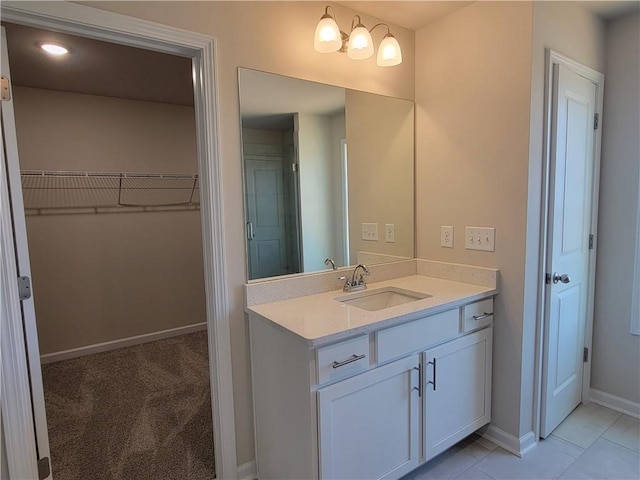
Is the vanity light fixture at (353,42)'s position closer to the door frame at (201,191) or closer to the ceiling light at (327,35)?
the ceiling light at (327,35)

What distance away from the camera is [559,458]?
192 centimetres

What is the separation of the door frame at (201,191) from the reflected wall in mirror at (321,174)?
157 mm

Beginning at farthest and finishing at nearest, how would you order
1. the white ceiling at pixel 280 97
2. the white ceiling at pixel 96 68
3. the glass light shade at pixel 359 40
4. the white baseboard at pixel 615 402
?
1. the white baseboard at pixel 615 402
2. the white ceiling at pixel 96 68
3. the glass light shade at pixel 359 40
4. the white ceiling at pixel 280 97

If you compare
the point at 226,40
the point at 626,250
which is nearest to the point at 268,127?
the point at 226,40

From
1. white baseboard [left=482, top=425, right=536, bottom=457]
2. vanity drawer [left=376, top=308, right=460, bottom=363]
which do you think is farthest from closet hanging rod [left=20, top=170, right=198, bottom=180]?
white baseboard [left=482, top=425, right=536, bottom=457]

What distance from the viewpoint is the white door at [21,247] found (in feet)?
4.61

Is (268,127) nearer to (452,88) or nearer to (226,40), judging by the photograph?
(226,40)

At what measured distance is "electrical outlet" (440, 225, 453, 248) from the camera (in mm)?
2205

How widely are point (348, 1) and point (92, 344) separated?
3528 mm

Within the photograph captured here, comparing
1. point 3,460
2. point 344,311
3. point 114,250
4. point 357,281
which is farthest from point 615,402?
point 114,250

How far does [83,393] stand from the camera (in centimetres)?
271

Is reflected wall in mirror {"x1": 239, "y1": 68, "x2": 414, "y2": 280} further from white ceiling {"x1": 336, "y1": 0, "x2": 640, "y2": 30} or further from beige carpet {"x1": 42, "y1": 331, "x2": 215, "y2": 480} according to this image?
beige carpet {"x1": 42, "y1": 331, "x2": 215, "y2": 480}

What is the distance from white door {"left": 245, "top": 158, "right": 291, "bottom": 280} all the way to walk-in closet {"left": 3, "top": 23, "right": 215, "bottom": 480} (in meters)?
1.11

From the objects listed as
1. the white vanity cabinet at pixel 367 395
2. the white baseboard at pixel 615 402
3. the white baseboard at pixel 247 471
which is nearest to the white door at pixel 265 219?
the white vanity cabinet at pixel 367 395
